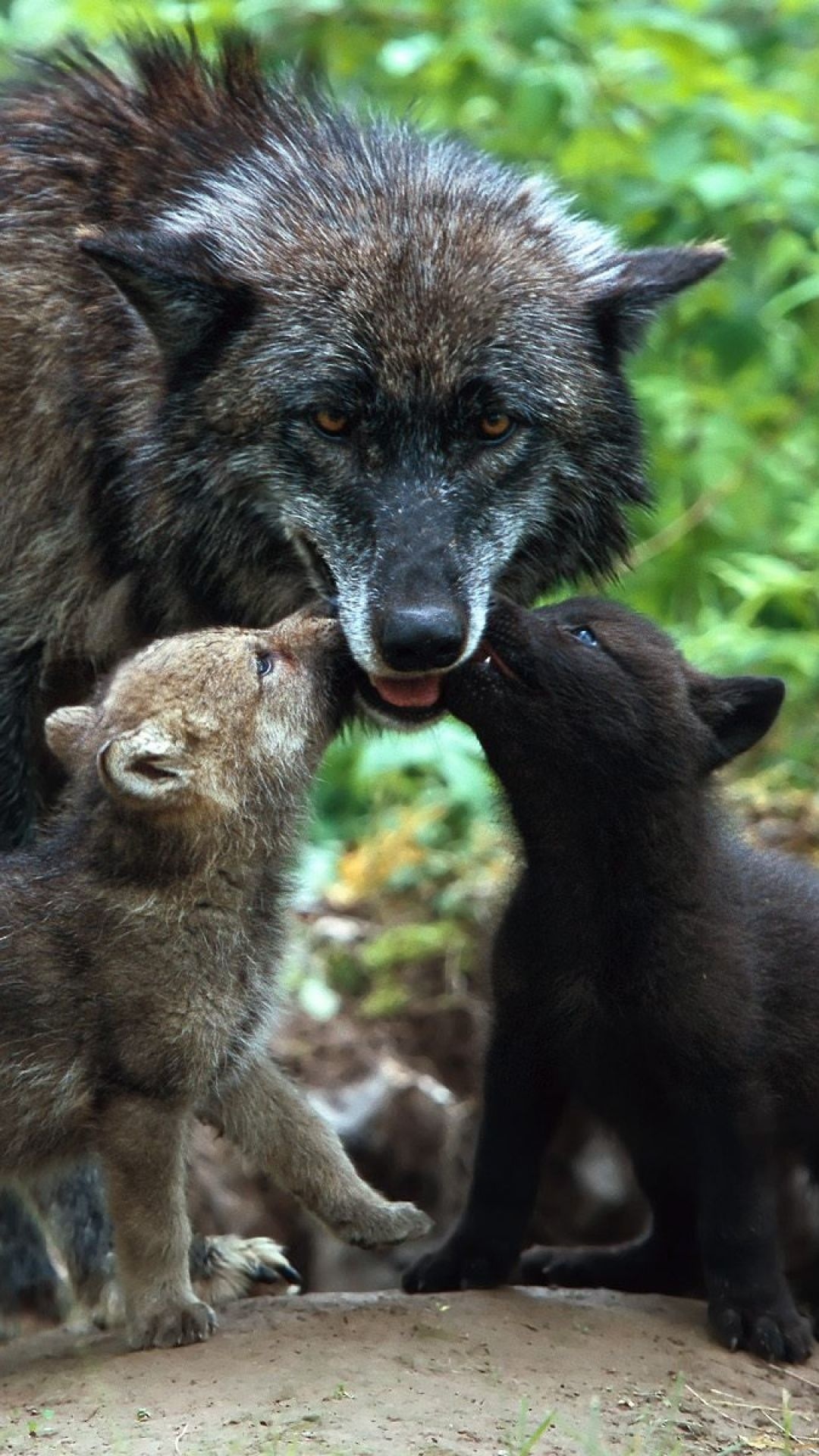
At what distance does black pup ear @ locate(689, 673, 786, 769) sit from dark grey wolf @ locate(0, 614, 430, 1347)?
873 millimetres

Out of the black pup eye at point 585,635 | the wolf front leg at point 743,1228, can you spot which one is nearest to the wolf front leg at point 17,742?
the black pup eye at point 585,635

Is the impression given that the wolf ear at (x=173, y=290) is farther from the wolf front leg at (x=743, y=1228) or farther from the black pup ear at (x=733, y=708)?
the wolf front leg at (x=743, y=1228)

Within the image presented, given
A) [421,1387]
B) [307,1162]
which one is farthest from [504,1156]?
[421,1387]

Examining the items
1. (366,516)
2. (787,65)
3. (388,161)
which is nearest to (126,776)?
(366,516)

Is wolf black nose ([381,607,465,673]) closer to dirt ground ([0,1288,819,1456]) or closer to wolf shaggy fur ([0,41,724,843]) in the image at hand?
wolf shaggy fur ([0,41,724,843])

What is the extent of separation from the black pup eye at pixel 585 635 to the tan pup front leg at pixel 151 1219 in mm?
1437

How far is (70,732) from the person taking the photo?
450 cm

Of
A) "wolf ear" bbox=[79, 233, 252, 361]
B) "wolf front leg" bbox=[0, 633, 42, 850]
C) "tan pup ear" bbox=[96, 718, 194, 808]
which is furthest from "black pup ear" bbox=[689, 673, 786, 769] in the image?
"wolf front leg" bbox=[0, 633, 42, 850]

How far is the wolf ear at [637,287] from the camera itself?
5098mm

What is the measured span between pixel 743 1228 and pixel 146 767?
5.50 ft

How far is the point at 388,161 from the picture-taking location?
204 inches

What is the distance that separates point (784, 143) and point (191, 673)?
15.1 feet

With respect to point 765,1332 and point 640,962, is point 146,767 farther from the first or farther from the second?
point 765,1332

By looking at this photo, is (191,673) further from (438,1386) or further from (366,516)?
(438,1386)
